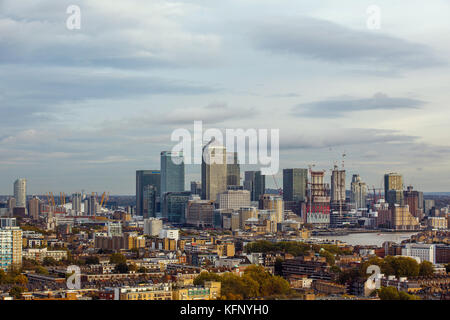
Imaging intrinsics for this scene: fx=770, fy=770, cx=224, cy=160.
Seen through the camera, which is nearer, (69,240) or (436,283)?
(436,283)

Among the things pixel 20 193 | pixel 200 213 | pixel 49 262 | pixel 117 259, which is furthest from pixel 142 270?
pixel 20 193

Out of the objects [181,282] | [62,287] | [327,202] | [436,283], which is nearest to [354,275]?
[436,283]

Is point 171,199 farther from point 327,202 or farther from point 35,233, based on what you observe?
point 35,233

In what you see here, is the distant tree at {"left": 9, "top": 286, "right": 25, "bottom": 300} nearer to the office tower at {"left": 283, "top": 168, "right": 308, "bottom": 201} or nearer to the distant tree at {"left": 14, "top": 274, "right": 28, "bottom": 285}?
the distant tree at {"left": 14, "top": 274, "right": 28, "bottom": 285}
